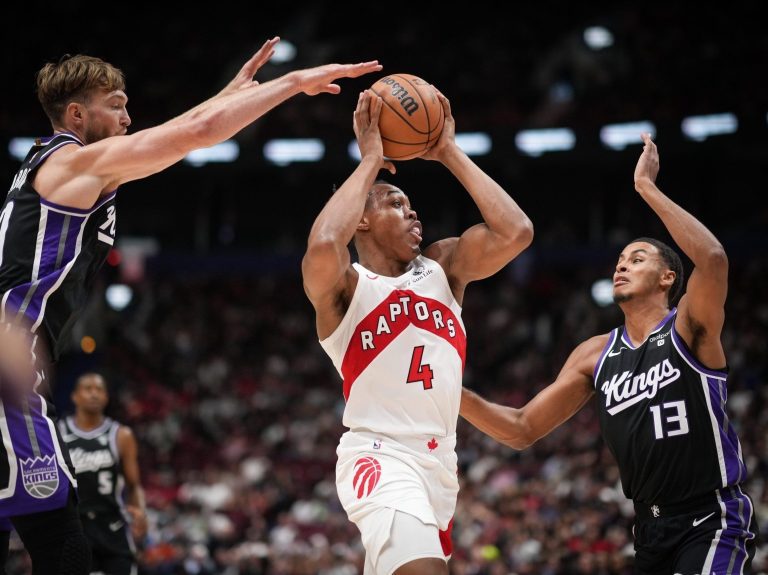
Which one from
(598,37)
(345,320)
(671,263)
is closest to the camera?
(345,320)

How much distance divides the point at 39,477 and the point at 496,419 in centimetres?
274

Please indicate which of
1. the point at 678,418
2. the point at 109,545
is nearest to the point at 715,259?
the point at 678,418

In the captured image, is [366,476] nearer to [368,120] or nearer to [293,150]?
[368,120]

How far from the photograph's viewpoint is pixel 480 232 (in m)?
4.86

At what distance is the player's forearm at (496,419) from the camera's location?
5.45 metres

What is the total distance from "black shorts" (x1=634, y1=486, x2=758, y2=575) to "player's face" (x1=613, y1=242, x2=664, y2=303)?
1.18 metres

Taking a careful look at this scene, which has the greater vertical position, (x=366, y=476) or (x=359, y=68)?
(x=359, y=68)

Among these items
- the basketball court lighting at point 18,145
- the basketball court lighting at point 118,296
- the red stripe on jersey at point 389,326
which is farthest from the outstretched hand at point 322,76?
the basketball court lighting at point 118,296

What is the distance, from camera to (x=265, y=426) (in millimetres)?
20531

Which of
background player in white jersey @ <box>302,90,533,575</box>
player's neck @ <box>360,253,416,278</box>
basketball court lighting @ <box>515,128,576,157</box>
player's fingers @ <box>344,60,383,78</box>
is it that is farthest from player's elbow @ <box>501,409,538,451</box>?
basketball court lighting @ <box>515,128,576,157</box>

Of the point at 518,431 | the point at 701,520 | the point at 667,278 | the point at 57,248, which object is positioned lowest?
the point at 701,520

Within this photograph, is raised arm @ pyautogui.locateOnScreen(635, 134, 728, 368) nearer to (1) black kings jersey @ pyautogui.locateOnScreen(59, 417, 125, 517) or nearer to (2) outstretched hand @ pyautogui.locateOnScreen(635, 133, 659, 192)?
(2) outstretched hand @ pyautogui.locateOnScreen(635, 133, 659, 192)

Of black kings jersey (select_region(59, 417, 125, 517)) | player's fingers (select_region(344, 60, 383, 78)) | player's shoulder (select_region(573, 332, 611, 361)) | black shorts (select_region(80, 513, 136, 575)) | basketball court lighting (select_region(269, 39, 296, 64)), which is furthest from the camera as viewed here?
basketball court lighting (select_region(269, 39, 296, 64))

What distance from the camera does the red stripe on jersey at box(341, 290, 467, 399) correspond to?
181 inches
